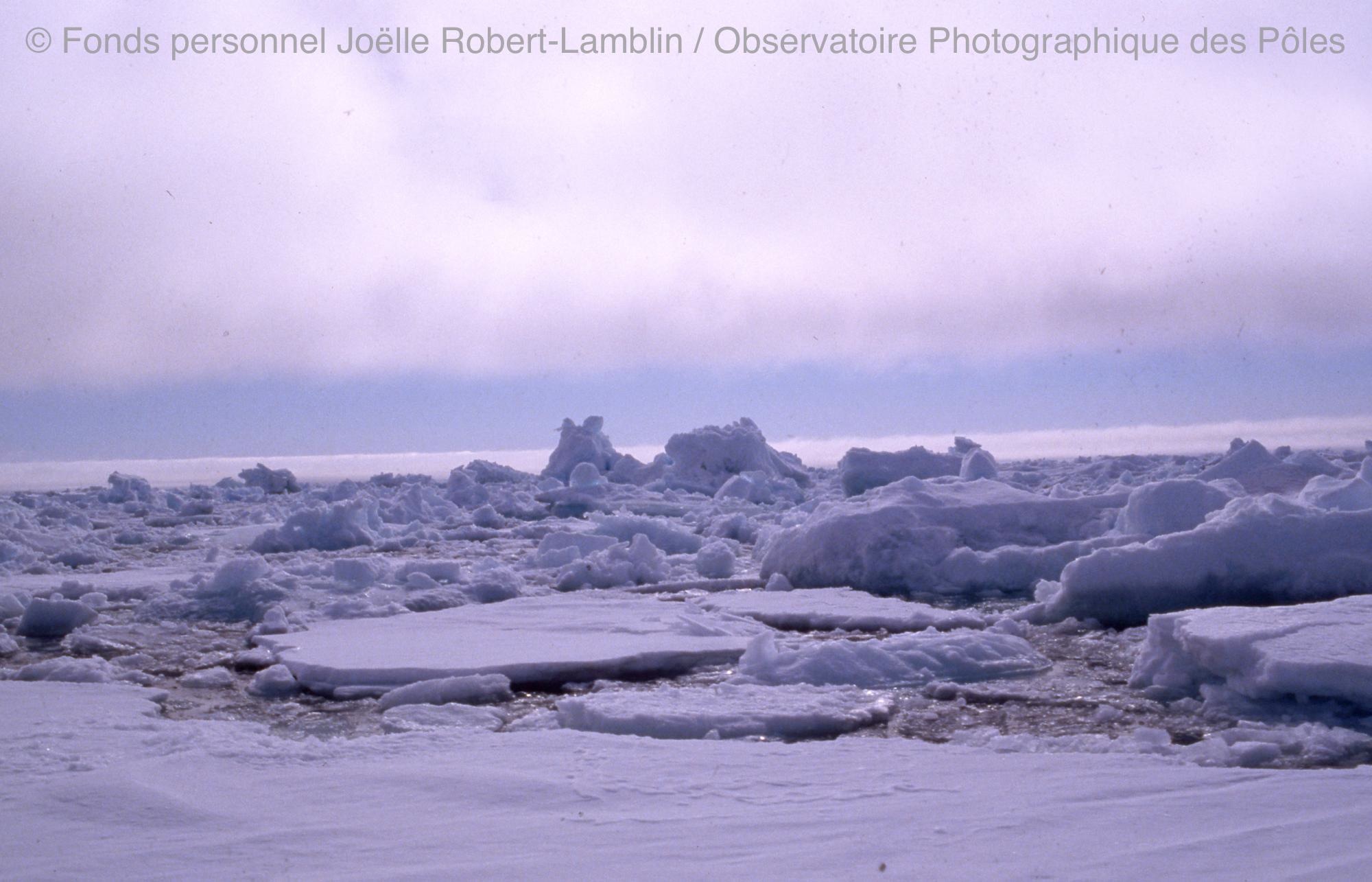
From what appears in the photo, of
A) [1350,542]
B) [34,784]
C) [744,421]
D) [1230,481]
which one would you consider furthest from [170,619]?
[744,421]

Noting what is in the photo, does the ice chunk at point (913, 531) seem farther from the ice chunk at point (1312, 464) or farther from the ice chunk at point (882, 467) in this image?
the ice chunk at point (882, 467)

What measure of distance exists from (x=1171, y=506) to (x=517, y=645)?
530 cm

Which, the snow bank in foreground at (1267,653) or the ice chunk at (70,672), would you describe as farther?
the ice chunk at (70,672)

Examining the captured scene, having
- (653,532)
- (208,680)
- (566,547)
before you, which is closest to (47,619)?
(208,680)

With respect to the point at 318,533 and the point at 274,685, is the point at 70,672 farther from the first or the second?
the point at 318,533

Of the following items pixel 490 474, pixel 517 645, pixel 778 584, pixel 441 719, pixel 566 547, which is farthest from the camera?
pixel 490 474

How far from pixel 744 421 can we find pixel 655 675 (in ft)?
65.0

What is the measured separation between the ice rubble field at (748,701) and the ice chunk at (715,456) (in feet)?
43.5

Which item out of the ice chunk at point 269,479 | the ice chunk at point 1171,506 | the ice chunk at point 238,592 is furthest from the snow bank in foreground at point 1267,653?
the ice chunk at point 269,479

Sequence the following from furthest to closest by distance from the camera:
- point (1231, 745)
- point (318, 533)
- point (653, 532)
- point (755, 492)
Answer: point (755, 492), point (318, 533), point (653, 532), point (1231, 745)

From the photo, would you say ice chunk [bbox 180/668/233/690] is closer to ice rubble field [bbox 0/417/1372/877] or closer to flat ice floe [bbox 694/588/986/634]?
ice rubble field [bbox 0/417/1372/877]

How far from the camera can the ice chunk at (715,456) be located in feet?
78.0

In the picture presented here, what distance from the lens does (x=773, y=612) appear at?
276 inches

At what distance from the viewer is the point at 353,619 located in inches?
275
